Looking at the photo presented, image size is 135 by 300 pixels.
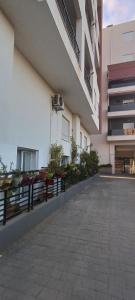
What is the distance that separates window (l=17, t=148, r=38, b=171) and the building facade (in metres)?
19.0

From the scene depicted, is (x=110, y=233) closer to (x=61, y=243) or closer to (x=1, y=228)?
(x=61, y=243)

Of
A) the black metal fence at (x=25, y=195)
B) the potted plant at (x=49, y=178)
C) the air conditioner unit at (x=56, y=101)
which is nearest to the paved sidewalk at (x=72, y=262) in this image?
the black metal fence at (x=25, y=195)

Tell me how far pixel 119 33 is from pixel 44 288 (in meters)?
30.9

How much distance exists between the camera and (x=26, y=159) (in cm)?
661

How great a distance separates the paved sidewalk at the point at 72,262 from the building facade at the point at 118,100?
68.4ft

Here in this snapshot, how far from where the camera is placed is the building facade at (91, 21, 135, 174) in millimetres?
25000

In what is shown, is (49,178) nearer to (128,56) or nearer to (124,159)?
(124,159)

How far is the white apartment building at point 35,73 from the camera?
4.39m

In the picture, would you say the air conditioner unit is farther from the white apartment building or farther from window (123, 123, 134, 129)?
window (123, 123, 134, 129)

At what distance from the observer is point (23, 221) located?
418 centimetres

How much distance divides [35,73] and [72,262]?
18.8 feet

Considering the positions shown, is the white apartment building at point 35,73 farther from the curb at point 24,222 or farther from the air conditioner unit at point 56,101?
the curb at point 24,222

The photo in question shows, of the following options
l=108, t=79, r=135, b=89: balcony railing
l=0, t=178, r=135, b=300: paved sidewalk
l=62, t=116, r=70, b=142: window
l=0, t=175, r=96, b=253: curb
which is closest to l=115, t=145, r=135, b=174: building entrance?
l=108, t=79, r=135, b=89: balcony railing

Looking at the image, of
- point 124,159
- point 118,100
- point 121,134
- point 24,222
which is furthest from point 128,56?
point 24,222
